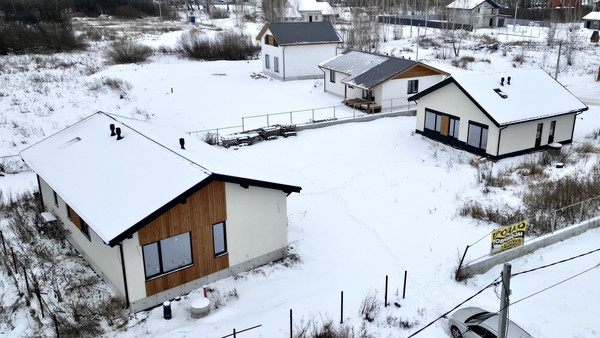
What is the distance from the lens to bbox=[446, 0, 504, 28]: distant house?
81125 millimetres

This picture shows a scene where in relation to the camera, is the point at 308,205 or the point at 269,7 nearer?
the point at 308,205

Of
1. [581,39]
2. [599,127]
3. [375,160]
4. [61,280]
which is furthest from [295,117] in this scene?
[581,39]

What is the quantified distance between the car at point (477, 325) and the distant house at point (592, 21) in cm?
7439

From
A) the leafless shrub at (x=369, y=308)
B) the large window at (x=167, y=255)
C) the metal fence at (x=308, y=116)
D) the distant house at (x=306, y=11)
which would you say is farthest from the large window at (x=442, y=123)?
the distant house at (x=306, y=11)

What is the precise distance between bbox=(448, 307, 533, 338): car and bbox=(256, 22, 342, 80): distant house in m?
38.5

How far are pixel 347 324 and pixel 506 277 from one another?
20.5 ft

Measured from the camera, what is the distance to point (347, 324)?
579 inches

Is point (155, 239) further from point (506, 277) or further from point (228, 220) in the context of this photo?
point (506, 277)

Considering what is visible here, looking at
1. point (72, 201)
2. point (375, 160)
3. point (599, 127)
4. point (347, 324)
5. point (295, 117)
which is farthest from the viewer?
point (295, 117)

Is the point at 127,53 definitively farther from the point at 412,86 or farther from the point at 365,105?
the point at 412,86

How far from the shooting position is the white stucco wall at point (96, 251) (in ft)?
49.8

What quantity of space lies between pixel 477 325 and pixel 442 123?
2023 cm

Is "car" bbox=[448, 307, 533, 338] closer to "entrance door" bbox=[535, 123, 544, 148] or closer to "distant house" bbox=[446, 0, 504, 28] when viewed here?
"entrance door" bbox=[535, 123, 544, 148]

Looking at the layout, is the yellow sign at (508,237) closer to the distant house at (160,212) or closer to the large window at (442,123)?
the distant house at (160,212)
